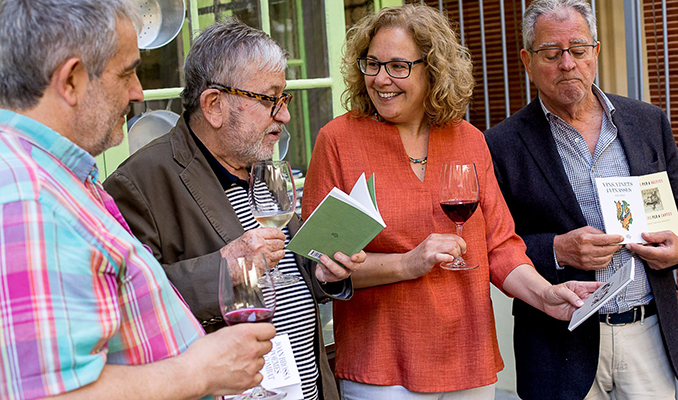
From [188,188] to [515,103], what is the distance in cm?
379

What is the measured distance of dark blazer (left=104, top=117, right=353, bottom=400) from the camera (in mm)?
1467

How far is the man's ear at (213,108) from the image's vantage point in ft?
5.40

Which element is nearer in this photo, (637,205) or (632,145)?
(637,205)

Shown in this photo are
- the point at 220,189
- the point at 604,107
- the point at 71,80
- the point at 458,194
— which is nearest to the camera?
the point at 71,80

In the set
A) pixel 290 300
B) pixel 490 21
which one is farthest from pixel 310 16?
pixel 490 21

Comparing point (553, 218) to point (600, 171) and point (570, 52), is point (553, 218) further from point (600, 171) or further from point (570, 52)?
point (570, 52)

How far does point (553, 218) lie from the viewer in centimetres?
208

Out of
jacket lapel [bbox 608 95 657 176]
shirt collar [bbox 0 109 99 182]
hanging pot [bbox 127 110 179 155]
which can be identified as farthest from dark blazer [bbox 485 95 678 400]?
shirt collar [bbox 0 109 99 182]

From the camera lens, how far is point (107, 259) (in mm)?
934

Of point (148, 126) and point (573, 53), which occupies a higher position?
point (573, 53)

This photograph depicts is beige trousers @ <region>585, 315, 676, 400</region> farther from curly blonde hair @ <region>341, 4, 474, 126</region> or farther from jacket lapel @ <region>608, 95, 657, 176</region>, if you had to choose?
curly blonde hair @ <region>341, 4, 474, 126</region>

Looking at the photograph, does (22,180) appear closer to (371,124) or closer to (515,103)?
(371,124)

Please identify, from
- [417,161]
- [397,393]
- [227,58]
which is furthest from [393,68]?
[397,393]

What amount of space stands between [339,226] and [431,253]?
31 cm
